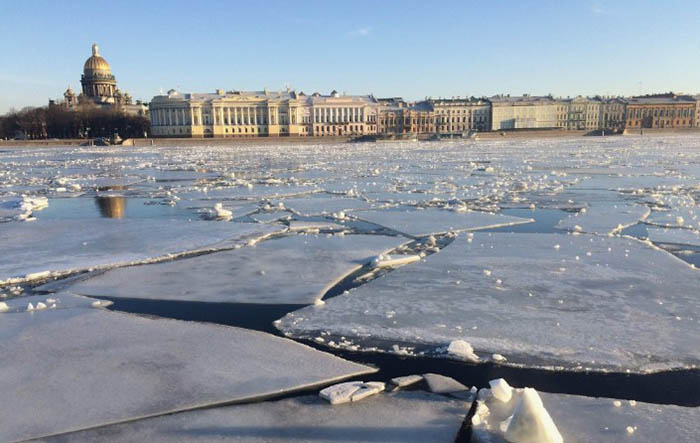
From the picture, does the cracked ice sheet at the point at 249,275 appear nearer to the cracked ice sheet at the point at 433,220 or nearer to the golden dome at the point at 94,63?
the cracked ice sheet at the point at 433,220

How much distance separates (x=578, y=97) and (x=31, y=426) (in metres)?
118

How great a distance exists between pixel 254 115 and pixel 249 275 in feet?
304

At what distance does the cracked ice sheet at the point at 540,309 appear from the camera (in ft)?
12.0

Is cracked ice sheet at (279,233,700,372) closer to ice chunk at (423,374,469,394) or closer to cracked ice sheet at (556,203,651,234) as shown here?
ice chunk at (423,374,469,394)

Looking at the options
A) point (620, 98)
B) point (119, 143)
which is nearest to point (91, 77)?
point (119, 143)

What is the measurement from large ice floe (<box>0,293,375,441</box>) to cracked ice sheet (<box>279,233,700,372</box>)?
19.7 inches

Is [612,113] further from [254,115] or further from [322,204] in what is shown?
[322,204]

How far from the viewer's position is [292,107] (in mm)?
94812

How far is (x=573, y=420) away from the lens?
2.79 metres

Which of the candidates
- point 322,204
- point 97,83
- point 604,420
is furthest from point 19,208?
point 97,83

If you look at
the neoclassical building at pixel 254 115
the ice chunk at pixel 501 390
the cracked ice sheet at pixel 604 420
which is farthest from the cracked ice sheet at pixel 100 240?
the neoclassical building at pixel 254 115

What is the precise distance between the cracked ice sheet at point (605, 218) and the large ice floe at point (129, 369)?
556 cm

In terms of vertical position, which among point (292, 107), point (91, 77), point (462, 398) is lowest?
point (462, 398)

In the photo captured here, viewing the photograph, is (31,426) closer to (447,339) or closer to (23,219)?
(447,339)
